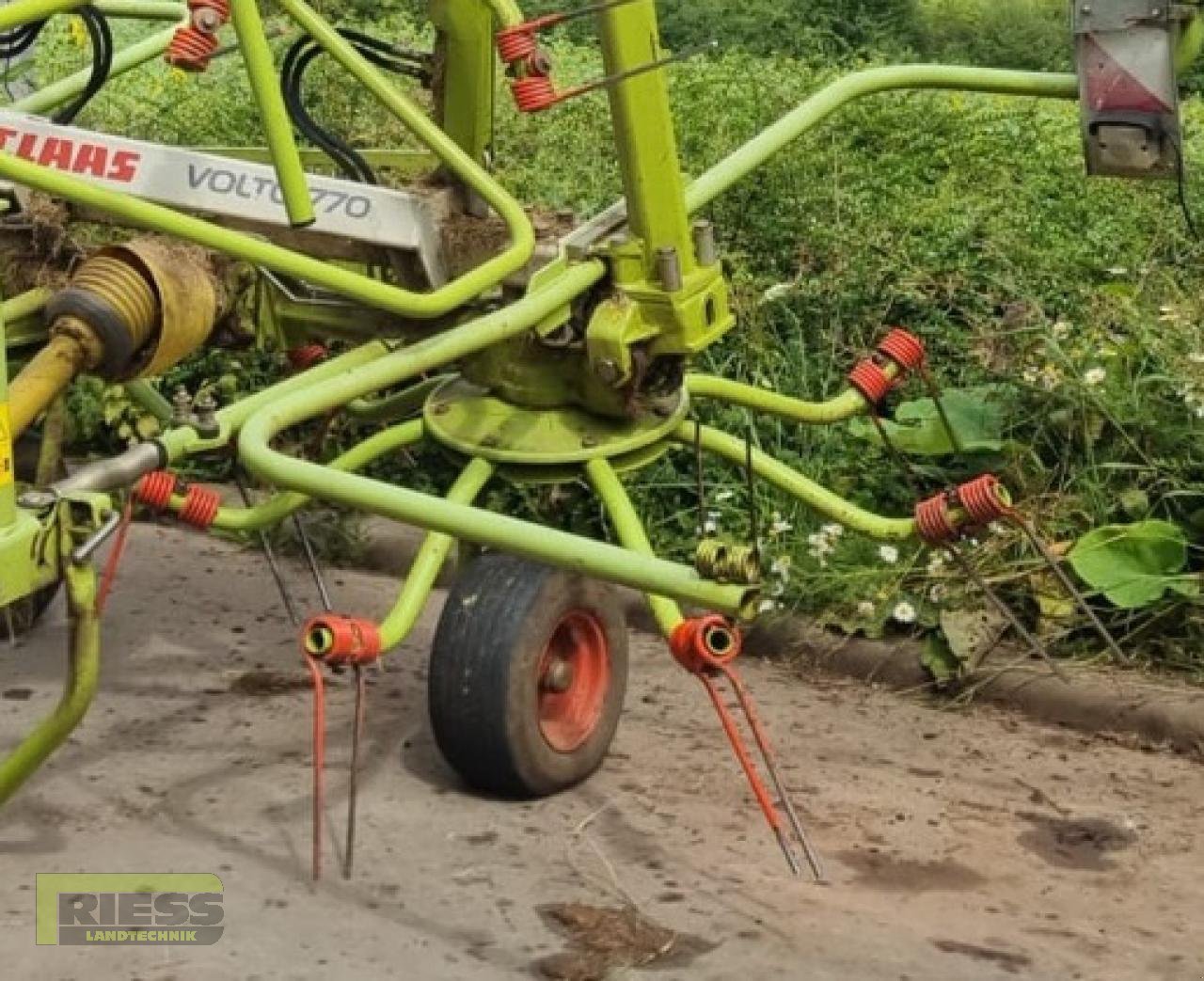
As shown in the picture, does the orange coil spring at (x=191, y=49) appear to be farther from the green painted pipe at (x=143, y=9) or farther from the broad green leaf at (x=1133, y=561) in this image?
the broad green leaf at (x=1133, y=561)

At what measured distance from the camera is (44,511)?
11.0 ft

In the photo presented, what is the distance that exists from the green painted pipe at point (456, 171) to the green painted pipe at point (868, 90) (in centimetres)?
41

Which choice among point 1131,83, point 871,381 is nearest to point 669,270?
point 871,381

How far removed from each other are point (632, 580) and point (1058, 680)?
1.57 m

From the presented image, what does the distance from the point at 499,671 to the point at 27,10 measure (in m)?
1.38

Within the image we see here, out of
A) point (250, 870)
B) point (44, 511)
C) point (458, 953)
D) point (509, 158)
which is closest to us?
point (44, 511)

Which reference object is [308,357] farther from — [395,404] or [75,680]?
[75,680]

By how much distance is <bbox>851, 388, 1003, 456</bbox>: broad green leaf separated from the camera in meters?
5.14

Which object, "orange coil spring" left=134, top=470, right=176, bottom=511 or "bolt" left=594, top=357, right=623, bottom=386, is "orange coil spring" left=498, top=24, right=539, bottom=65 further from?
"orange coil spring" left=134, top=470, right=176, bottom=511

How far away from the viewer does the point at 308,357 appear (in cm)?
475

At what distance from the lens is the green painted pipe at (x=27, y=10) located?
3.53m

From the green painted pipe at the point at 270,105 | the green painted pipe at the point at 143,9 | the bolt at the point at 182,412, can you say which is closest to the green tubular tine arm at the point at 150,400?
the bolt at the point at 182,412

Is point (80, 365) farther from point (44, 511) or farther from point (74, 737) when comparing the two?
point (74, 737)

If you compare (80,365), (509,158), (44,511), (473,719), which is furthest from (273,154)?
(509,158)
